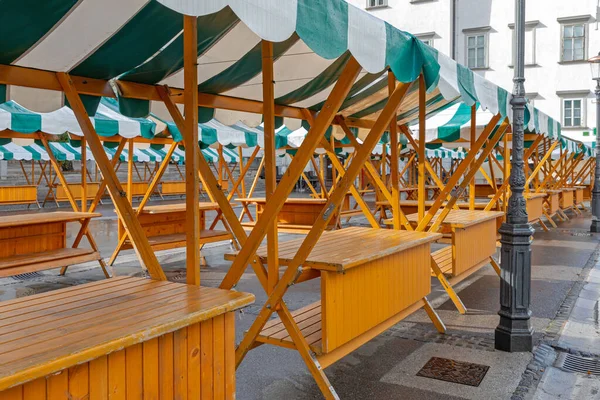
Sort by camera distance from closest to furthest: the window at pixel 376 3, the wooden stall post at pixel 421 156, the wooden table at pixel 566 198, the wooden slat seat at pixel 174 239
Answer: the wooden stall post at pixel 421 156
the wooden slat seat at pixel 174 239
the wooden table at pixel 566 198
the window at pixel 376 3

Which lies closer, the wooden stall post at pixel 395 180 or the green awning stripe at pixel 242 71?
the green awning stripe at pixel 242 71

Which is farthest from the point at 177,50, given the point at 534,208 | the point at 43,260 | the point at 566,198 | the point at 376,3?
the point at 376,3

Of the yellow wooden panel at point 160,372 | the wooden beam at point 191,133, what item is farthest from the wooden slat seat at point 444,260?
the yellow wooden panel at point 160,372

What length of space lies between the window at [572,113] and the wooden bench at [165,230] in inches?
1016

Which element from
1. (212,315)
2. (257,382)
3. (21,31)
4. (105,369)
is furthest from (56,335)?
(257,382)

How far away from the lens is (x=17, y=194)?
840 inches

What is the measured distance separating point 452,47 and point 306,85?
28.6 meters

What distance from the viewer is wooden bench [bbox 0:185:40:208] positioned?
67.7ft

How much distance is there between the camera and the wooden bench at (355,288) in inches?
147

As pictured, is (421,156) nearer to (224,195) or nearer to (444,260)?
(444,260)

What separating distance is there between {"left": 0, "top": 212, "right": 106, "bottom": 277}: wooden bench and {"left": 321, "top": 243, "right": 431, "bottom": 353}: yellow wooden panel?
468 cm

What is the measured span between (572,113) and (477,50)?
633 cm

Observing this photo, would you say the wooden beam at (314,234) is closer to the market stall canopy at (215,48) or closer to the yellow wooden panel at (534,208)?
the market stall canopy at (215,48)

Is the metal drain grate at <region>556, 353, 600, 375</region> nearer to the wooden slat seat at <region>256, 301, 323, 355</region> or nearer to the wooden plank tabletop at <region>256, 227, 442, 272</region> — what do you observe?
the wooden plank tabletop at <region>256, 227, 442, 272</region>
